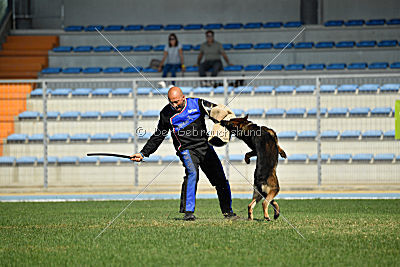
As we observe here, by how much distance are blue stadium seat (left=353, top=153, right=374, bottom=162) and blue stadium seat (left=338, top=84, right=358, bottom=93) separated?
7.32 ft

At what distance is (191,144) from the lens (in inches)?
373

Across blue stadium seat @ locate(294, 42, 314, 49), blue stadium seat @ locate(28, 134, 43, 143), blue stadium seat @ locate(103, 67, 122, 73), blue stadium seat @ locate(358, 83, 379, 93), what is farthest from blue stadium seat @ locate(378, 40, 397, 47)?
blue stadium seat @ locate(28, 134, 43, 143)

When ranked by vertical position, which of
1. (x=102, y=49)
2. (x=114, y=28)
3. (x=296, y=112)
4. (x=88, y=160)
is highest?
(x=114, y=28)

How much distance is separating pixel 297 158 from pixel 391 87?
3212 mm

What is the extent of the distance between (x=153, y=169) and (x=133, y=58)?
7.54 meters

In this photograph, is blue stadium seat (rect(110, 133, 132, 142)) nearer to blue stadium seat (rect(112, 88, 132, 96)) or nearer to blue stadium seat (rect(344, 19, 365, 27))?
blue stadium seat (rect(112, 88, 132, 96))

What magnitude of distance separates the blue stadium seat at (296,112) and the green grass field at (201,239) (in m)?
6.21

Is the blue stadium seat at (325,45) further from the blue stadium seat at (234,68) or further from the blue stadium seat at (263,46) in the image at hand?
the blue stadium seat at (234,68)

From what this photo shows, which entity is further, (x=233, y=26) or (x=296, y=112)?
(x=233, y=26)

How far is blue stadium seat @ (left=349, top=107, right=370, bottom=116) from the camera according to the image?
17172mm

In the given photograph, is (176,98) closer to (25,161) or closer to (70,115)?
(25,161)

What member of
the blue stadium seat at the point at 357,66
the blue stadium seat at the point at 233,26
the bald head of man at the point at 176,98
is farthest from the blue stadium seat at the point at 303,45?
the bald head of man at the point at 176,98

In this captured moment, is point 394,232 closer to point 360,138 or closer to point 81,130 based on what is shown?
point 360,138

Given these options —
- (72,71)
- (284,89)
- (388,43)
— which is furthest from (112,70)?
(388,43)
